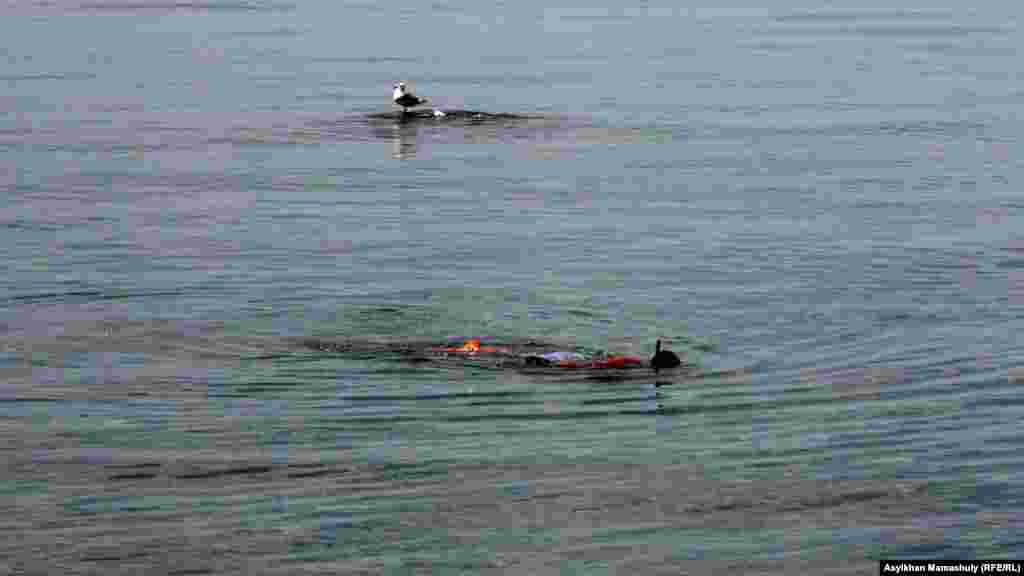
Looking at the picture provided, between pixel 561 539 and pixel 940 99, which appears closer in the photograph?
pixel 561 539

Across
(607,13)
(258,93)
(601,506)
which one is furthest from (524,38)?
(601,506)

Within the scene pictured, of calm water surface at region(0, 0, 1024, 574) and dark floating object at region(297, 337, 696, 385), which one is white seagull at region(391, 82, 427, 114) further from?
dark floating object at region(297, 337, 696, 385)

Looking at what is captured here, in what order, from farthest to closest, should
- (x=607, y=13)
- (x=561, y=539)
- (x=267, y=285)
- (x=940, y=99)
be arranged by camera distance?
(x=607, y=13) → (x=940, y=99) → (x=267, y=285) → (x=561, y=539)

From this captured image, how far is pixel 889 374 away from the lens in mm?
24312

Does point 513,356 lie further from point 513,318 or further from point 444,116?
point 444,116

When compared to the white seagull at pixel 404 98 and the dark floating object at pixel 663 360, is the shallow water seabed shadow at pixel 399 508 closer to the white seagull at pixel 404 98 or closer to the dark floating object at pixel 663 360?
the dark floating object at pixel 663 360

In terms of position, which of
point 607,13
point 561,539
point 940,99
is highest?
point 607,13

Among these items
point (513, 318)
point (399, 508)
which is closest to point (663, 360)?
point (513, 318)

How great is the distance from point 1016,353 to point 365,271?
36.6 feet

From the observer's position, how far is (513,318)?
27.7m

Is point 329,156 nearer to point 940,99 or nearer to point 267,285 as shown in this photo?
point 267,285

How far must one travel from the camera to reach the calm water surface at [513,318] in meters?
18.2

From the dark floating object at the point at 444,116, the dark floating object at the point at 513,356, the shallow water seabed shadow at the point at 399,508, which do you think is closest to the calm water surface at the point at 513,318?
the shallow water seabed shadow at the point at 399,508

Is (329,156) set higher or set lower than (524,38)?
lower
